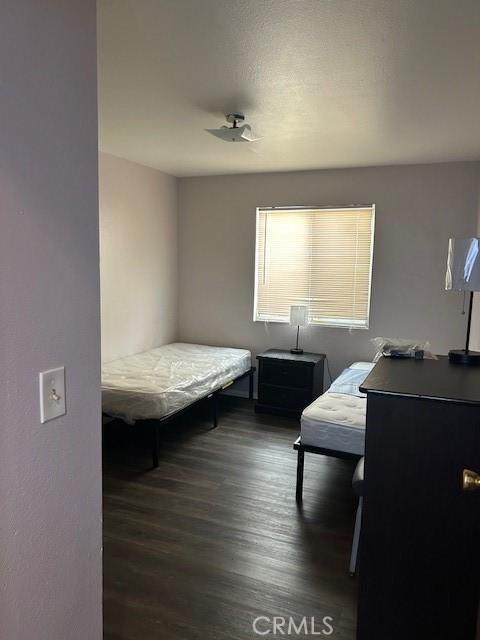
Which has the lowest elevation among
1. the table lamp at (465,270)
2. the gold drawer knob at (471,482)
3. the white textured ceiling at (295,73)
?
the gold drawer knob at (471,482)

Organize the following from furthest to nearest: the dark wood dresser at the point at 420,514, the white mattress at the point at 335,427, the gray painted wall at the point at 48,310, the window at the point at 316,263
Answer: the window at the point at 316,263 → the white mattress at the point at 335,427 → the dark wood dresser at the point at 420,514 → the gray painted wall at the point at 48,310

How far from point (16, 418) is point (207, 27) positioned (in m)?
1.71

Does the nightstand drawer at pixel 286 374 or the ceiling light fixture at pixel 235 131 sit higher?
the ceiling light fixture at pixel 235 131

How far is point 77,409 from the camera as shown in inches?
43.5

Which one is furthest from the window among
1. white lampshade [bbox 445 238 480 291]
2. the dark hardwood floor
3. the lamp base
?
the lamp base

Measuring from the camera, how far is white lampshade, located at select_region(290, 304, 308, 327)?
15.1 feet

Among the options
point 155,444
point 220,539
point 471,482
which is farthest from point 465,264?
point 155,444

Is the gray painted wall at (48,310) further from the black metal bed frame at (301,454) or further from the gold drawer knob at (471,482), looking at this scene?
the black metal bed frame at (301,454)

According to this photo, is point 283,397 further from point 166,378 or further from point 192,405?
point 166,378

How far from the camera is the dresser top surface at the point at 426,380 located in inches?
55.3

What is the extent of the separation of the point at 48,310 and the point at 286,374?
363cm

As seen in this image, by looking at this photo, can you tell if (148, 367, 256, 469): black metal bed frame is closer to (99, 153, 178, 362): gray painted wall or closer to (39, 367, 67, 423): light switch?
(99, 153, 178, 362): gray painted wall

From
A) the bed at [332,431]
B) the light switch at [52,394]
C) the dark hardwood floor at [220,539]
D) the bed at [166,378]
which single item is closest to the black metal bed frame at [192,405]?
the bed at [166,378]

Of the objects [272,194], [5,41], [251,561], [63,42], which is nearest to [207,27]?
[63,42]
